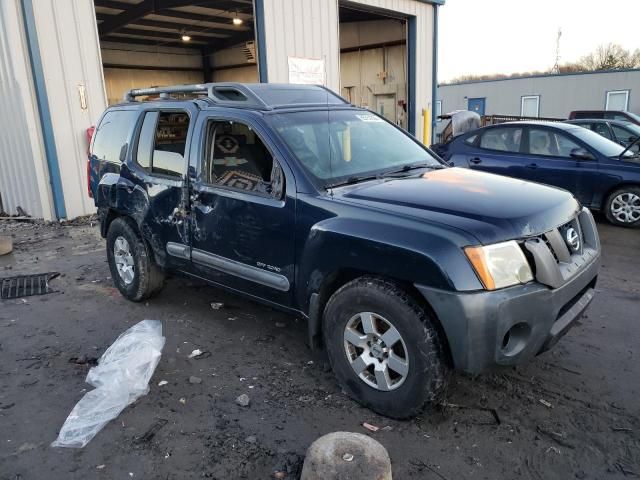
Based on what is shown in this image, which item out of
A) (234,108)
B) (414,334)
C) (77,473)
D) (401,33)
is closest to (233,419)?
(77,473)

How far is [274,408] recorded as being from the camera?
10.6 ft

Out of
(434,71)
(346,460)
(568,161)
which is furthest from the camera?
(434,71)

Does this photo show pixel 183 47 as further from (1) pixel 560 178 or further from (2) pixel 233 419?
(2) pixel 233 419

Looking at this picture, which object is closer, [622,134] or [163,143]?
[163,143]

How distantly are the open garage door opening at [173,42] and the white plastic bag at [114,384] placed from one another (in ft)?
39.5

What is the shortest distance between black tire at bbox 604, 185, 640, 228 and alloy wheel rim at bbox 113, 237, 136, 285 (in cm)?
662

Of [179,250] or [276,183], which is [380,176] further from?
[179,250]

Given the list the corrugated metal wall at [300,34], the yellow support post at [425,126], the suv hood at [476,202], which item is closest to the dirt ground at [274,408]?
the suv hood at [476,202]

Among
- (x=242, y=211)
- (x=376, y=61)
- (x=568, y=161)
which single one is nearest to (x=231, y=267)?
(x=242, y=211)

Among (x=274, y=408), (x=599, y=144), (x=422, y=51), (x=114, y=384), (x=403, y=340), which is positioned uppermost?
(x=422, y=51)

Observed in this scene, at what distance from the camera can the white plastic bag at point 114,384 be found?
2.99 meters

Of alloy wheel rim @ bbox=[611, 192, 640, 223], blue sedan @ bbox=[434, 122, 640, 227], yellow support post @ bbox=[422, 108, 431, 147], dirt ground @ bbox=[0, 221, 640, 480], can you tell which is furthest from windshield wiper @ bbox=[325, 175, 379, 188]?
yellow support post @ bbox=[422, 108, 431, 147]

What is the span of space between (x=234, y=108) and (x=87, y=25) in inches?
234

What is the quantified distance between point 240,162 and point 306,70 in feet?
25.2
